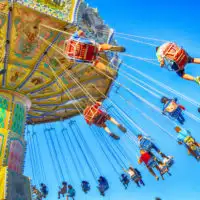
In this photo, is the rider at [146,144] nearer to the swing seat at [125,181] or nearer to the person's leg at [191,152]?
the person's leg at [191,152]

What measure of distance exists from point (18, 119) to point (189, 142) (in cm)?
606

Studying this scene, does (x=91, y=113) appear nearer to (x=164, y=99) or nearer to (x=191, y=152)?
(x=164, y=99)

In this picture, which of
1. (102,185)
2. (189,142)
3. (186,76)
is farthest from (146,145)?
(102,185)

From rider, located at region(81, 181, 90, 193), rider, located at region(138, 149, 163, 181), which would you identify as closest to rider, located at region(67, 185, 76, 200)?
rider, located at region(81, 181, 90, 193)

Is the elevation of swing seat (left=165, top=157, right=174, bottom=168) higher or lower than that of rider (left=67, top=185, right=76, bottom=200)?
lower

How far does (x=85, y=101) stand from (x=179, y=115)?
6292 millimetres

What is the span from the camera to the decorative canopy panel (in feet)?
35.3

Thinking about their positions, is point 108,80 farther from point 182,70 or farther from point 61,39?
point 182,70

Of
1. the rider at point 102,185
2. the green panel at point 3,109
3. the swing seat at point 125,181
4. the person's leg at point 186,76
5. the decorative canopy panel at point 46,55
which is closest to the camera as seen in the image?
the person's leg at point 186,76

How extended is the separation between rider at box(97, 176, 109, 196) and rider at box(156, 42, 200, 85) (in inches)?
316

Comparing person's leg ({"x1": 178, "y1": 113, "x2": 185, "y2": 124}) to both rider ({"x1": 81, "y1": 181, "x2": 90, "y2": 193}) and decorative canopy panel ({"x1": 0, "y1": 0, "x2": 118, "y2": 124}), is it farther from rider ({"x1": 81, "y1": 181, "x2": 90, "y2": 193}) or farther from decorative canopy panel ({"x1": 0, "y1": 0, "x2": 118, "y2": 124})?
rider ({"x1": 81, "y1": 181, "x2": 90, "y2": 193})

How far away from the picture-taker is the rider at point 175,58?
7.38 metres

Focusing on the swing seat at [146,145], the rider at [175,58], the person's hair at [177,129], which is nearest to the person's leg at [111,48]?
the rider at [175,58]

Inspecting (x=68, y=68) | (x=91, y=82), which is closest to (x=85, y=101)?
(x=91, y=82)
